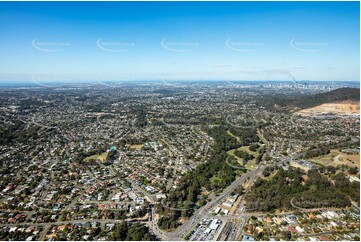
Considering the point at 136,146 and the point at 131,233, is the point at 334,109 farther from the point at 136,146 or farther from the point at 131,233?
the point at 131,233

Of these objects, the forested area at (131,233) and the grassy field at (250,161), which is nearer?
the forested area at (131,233)

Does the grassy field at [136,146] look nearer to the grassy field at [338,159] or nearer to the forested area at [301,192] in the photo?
the forested area at [301,192]

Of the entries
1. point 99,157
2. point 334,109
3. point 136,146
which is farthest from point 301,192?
point 334,109

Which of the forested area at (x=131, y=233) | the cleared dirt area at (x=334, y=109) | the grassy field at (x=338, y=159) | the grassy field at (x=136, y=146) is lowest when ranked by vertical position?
the forested area at (x=131, y=233)

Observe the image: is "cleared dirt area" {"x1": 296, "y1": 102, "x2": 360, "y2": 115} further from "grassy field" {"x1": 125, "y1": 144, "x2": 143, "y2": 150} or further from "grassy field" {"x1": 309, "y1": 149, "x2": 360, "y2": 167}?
"grassy field" {"x1": 125, "y1": 144, "x2": 143, "y2": 150}

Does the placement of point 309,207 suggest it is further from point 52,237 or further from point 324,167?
point 52,237

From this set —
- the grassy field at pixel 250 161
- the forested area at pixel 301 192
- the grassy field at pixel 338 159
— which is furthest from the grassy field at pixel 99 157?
the grassy field at pixel 338 159
